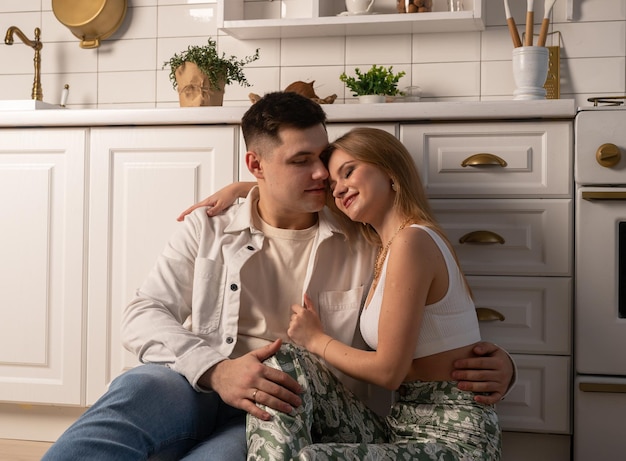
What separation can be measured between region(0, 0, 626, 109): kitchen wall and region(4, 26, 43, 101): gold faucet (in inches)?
3.1

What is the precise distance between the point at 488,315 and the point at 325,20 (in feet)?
3.68

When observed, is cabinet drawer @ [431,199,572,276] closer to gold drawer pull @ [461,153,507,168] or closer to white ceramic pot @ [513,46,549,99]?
gold drawer pull @ [461,153,507,168]

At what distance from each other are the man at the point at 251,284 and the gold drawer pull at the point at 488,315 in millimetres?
277

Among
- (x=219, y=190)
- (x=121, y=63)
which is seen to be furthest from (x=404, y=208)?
(x=121, y=63)

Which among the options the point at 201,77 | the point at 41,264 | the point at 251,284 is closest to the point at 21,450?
the point at 41,264

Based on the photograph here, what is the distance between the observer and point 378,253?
5.71ft

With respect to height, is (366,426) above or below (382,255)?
below

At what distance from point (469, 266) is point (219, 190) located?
66cm

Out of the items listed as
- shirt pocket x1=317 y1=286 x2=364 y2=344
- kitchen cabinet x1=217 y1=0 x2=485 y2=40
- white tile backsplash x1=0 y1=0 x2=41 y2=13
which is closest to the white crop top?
shirt pocket x1=317 y1=286 x2=364 y2=344

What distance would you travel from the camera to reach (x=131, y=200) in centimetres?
208

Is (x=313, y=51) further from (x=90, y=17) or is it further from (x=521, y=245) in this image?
(x=521, y=245)

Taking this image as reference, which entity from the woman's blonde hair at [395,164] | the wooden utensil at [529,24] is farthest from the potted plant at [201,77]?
the wooden utensil at [529,24]

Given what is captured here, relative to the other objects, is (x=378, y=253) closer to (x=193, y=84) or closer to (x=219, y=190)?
(x=219, y=190)

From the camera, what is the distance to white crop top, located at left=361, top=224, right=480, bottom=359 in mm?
1479
